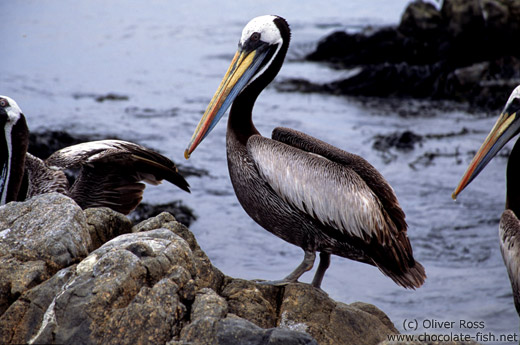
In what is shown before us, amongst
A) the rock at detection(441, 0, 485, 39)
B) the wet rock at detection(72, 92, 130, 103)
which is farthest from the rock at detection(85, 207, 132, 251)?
the rock at detection(441, 0, 485, 39)

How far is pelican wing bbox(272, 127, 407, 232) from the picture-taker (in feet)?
14.4

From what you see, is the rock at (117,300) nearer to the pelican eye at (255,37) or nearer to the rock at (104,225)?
the rock at (104,225)

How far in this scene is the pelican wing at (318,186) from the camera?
14.2 ft

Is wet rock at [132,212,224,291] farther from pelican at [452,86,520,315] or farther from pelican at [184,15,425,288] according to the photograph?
pelican at [452,86,520,315]

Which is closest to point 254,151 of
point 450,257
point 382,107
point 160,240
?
point 160,240

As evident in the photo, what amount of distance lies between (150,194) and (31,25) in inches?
557

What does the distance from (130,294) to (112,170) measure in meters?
2.47

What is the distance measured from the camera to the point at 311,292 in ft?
12.6

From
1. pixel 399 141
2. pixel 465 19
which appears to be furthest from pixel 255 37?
pixel 465 19

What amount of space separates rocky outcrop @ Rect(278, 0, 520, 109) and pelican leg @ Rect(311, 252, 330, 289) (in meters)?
9.58

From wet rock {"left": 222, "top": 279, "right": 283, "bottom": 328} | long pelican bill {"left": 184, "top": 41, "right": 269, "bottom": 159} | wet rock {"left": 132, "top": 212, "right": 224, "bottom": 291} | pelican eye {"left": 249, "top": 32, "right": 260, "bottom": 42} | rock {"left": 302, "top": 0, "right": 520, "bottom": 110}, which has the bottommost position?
rock {"left": 302, "top": 0, "right": 520, "bottom": 110}

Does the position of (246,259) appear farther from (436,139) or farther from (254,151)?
(436,139)

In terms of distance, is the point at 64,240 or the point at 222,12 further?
the point at 222,12

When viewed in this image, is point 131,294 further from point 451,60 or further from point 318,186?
point 451,60
